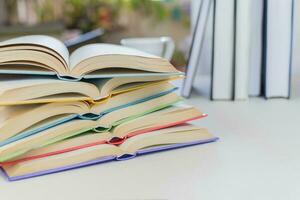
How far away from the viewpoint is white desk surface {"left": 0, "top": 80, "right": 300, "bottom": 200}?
17.8 inches

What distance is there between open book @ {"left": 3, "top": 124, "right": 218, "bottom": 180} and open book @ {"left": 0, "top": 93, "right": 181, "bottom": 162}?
0.02m

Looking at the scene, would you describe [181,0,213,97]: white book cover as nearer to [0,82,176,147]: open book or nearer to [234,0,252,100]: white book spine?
[234,0,252,100]: white book spine

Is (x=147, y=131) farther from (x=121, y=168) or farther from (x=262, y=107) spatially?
(x=262, y=107)

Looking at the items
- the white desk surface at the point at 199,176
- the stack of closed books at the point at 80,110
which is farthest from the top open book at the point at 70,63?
the white desk surface at the point at 199,176

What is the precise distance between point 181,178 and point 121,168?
76mm

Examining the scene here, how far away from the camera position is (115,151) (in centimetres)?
53

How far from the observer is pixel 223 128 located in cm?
68

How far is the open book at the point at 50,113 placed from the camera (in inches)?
19.6

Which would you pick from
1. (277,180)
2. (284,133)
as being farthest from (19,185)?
(284,133)

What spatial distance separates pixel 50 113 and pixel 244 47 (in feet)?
1.49

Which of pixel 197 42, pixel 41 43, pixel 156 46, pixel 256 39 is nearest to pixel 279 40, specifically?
pixel 256 39

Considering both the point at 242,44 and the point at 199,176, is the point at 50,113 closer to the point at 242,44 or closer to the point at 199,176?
the point at 199,176

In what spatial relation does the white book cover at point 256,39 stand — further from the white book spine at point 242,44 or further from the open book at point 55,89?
the open book at point 55,89

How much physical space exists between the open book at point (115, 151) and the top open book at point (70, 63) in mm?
79
